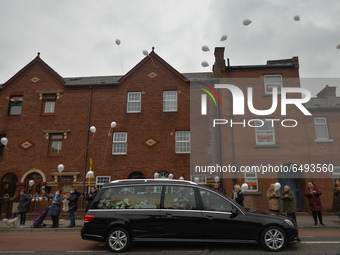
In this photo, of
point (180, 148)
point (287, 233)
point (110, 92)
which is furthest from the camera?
point (110, 92)

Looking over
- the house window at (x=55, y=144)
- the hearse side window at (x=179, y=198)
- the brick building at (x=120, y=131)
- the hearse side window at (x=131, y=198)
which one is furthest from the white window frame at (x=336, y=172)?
the house window at (x=55, y=144)

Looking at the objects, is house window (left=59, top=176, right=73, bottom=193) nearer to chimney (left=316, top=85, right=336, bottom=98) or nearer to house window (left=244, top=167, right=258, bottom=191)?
house window (left=244, top=167, right=258, bottom=191)

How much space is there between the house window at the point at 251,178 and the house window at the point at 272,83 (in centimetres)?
563

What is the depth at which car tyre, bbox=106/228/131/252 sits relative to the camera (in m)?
7.03

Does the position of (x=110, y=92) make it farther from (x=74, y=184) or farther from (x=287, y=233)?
(x=287, y=233)

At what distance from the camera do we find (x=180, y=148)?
1927 cm

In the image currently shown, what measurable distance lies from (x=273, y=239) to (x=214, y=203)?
65.7 inches

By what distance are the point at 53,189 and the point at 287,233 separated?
646 inches

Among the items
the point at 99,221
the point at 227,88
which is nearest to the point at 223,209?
the point at 99,221

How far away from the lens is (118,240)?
23.2 ft

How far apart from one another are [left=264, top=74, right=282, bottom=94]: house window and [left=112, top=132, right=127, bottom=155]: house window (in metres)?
10.6

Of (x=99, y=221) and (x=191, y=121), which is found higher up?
(x=191, y=121)

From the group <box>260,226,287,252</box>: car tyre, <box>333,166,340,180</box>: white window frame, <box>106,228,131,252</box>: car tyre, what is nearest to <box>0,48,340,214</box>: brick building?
<box>333,166,340,180</box>: white window frame

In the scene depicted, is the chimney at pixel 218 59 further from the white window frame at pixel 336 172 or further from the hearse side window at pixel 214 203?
the hearse side window at pixel 214 203
